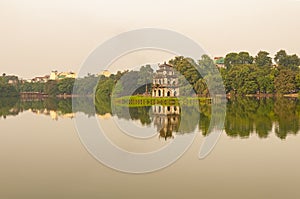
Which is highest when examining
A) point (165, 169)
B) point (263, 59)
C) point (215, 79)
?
point (263, 59)

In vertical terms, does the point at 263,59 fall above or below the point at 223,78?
above

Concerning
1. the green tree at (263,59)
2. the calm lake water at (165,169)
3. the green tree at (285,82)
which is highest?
the green tree at (263,59)

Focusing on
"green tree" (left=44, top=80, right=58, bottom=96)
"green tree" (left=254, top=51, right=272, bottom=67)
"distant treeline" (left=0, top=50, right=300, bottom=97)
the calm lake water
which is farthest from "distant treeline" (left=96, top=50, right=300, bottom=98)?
the calm lake water

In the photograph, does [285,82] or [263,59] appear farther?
[263,59]

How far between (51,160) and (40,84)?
161 ft

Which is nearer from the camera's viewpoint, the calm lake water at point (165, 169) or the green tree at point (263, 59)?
the calm lake water at point (165, 169)

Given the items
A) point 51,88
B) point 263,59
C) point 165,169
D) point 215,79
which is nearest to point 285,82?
point 215,79

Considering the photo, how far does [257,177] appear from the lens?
20.6ft

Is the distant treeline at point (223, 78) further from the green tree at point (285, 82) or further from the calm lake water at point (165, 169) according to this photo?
the calm lake water at point (165, 169)

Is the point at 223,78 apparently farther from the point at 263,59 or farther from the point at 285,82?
the point at 263,59

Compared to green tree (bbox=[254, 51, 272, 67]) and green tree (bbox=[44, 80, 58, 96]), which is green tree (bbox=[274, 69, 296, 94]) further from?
green tree (bbox=[44, 80, 58, 96])

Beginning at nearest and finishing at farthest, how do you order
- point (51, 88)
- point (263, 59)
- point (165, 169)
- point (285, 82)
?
1. point (165, 169)
2. point (285, 82)
3. point (263, 59)
4. point (51, 88)

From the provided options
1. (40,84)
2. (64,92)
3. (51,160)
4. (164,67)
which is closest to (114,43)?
(51,160)

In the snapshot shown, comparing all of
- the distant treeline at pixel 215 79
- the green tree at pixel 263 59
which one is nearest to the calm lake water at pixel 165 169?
the distant treeline at pixel 215 79
